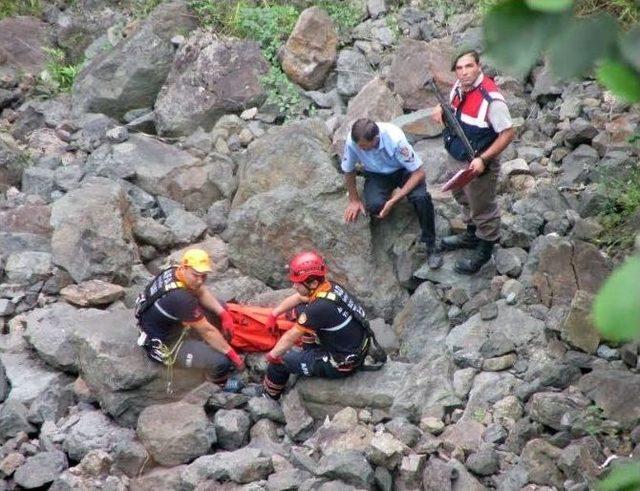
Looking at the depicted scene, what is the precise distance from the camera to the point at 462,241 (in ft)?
27.0

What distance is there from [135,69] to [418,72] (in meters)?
3.22

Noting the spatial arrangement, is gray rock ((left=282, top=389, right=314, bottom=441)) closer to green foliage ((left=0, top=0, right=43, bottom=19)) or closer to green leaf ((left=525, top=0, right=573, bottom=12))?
green leaf ((left=525, top=0, right=573, bottom=12))

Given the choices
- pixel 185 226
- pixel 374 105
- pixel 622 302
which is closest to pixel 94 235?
pixel 185 226

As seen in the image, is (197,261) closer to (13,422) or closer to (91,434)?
(91,434)

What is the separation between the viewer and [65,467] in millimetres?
6867

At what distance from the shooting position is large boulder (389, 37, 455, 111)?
33.3 feet

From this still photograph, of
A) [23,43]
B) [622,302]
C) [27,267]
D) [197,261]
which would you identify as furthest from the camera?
[23,43]

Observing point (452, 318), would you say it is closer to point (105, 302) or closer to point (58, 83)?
point (105, 302)

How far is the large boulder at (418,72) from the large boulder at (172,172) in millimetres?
1922

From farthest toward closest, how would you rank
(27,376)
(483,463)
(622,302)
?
(27,376) < (483,463) < (622,302)

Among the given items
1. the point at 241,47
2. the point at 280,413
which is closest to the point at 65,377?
the point at 280,413

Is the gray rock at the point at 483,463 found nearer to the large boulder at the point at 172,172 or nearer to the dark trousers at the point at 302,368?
the dark trousers at the point at 302,368

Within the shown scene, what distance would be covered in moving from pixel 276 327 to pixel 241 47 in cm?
437

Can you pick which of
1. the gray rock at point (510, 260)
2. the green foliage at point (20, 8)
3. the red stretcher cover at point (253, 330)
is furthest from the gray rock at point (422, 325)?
the green foliage at point (20, 8)
